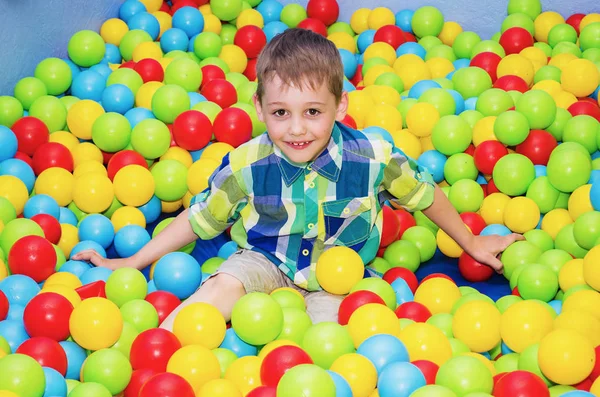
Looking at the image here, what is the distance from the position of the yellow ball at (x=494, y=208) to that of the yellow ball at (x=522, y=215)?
7cm

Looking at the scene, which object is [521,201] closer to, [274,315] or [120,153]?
[274,315]

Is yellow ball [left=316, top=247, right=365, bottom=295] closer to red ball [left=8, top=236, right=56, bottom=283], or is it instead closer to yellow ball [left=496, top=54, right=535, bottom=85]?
red ball [left=8, top=236, right=56, bottom=283]

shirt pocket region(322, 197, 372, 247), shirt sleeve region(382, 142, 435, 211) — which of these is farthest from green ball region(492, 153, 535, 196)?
shirt pocket region(322, 197, 372, 247)

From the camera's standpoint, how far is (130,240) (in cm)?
247

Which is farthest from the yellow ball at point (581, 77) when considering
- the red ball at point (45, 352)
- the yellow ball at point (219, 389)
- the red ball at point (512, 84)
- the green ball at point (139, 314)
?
the red ball at point (45, 352)

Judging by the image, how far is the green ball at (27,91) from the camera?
2.95m

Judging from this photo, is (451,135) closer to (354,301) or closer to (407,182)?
(407,182)

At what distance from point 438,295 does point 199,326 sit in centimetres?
61

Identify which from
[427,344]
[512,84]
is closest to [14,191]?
[427,344]

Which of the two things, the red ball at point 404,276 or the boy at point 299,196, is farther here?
the red ball at point 404,276

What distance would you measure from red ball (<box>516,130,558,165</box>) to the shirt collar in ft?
2.67

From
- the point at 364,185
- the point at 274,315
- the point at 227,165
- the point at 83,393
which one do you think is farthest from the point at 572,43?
the point at 83,393

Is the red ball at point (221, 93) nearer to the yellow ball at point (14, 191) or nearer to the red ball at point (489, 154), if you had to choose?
the yellow ball at point (14, 191)

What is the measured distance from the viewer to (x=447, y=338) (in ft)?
6.08
